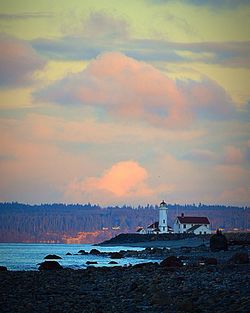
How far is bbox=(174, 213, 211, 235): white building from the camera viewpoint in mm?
134500

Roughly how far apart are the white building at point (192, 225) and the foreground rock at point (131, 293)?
10102cm

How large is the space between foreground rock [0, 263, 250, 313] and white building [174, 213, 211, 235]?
101023 millimetres

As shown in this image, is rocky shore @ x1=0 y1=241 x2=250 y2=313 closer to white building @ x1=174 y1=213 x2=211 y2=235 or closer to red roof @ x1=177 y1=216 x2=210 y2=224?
white building @ x1=174 y1=213 x2=211 y2=235

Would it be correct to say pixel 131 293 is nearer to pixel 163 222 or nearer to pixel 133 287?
pixel 133 287

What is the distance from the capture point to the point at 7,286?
28.6m

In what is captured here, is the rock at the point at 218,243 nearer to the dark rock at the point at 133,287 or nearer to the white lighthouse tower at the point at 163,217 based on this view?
the dark rock at the point at 133,287

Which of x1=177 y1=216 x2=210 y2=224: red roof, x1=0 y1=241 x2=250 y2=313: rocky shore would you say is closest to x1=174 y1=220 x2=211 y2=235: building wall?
x1=177 y1=216 x2=210 y2=224: red roof

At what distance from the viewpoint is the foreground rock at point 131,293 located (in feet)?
70.7

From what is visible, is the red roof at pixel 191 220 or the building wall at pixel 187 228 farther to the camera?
the red roof at pixel 191 220

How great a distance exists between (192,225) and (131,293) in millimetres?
113234

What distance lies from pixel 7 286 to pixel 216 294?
971cm

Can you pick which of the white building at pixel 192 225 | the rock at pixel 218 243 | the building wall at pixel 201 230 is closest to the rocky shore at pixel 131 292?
the rock at pixel 218 243

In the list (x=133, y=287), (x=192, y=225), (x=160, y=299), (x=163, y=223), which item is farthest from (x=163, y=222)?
(x=160, y=299)

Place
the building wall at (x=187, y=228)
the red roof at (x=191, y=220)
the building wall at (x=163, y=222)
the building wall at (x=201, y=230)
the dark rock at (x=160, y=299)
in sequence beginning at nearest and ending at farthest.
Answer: the dark rock at (x=160, y=299)
the building wall at (x=201, y=230)
the building wall at (x=187, y=228)
the red roof at (x=191, y=220)
the building wall at (x=163, y=222)
